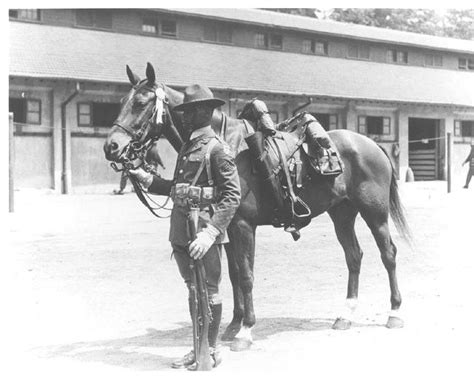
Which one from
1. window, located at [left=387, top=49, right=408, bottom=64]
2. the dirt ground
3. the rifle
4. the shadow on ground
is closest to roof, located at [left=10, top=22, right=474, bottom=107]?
window, located at [left=387, top=49, right=408, bottom=64]

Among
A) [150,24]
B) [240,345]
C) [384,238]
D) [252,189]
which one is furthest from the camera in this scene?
[150,24]

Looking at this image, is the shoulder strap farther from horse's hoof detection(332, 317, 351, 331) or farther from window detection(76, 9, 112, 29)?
window detection(76, 9, 112, 29)

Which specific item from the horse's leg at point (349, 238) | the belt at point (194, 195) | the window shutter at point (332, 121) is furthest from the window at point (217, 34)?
the belt at point (194, 195)

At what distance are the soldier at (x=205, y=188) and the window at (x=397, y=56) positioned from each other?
26.5 meters

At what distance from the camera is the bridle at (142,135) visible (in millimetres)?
4383

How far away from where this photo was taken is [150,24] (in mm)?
22734

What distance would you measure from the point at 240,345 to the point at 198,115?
1.79 meters

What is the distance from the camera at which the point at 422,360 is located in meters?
4.40

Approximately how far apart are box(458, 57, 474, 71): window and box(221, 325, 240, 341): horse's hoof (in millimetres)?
28200

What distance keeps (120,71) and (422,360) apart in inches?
685

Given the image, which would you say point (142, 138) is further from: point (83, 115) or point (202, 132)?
point (83, 115)

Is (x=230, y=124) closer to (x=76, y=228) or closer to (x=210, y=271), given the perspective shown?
(x=210, y=271)

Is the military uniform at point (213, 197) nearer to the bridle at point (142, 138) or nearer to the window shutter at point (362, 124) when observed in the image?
the bridle at point (142, 138)

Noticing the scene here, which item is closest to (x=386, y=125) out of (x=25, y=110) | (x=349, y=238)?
(x=25, y=110)
